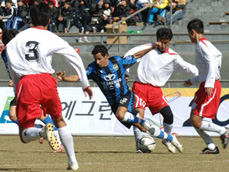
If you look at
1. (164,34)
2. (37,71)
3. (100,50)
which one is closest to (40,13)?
(37,71)

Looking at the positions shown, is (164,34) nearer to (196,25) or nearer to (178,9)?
(196,25)

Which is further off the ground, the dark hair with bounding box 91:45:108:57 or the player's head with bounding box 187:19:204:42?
the player's head with bounding box 187:19:204:42

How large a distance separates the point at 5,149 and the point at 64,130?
4.36 metres

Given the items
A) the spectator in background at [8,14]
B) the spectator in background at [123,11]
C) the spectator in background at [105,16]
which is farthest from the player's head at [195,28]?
the spectator in background at [8,14]

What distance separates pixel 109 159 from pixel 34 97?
2403 mm

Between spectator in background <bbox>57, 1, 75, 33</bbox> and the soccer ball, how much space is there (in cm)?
1282

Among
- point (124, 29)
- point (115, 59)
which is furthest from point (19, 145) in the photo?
point (124, 29)

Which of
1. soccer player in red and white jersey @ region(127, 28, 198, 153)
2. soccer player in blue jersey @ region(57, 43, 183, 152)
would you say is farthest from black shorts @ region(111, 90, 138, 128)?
soccer player in red and white jersey @ region(127, 28, 198, 153)

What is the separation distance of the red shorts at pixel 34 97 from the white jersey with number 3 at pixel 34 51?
99 mm

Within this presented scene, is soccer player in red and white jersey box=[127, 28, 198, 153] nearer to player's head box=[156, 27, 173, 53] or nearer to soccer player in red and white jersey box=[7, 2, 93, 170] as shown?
player's head box=[156, 27, 173, 53]

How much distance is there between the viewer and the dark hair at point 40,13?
7.00m

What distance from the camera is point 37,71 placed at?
6949 millimetres

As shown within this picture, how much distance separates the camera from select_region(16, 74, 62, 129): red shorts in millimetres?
6941

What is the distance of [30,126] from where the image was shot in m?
7.15
